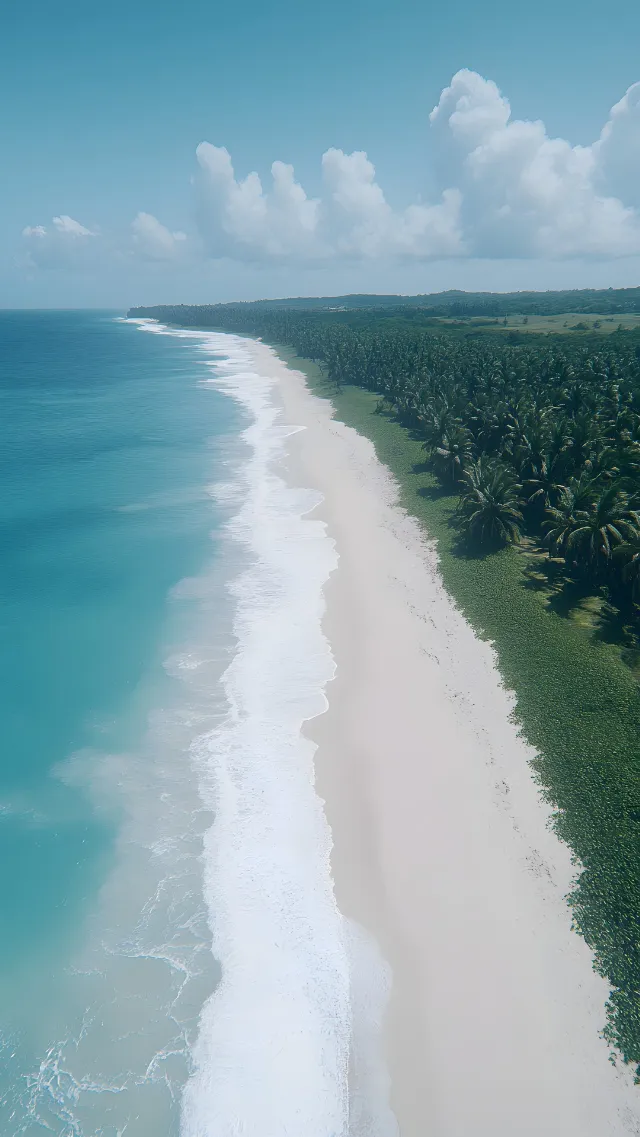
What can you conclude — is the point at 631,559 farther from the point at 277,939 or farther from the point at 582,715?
the point at 277,939

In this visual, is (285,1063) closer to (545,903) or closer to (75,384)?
(545,903)

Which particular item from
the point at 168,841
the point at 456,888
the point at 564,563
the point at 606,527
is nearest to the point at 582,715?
the point at 456,888

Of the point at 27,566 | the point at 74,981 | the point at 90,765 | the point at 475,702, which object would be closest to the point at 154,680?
the point at 90,765

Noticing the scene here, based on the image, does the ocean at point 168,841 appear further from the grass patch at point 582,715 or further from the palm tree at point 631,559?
the palm tree at point 631,559

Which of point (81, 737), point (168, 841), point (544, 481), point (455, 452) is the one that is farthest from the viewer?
point (455, 452)

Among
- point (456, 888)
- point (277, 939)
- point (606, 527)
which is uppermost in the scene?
point (606, 527)

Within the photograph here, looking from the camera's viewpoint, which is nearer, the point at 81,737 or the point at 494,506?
the point at 81,737
